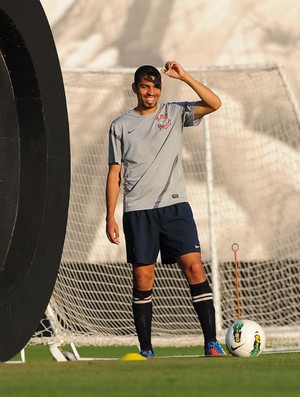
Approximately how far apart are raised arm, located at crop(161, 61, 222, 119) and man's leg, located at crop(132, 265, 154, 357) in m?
0.83

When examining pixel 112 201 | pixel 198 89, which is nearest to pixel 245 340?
pixel 112 201

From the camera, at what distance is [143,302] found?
727 centimetres

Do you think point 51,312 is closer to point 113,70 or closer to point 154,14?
point 113,70

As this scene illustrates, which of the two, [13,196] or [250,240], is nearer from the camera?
[13,196]

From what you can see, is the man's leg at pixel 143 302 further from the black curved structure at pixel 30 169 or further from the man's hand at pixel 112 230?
the black curved structure at pixel 30 169

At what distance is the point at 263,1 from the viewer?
16.0 m

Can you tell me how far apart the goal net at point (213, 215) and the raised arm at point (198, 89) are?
295 cm

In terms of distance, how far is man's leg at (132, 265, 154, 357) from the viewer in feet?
23.6

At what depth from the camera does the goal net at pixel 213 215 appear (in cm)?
1108

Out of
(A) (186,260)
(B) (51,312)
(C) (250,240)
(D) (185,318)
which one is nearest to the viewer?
(A) (186,260)

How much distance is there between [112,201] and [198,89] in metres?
0.71

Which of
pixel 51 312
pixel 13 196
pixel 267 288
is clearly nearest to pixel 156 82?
pixel 13 196

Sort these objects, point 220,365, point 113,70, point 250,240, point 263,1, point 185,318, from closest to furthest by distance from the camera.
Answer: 1. point 220,365
2. point 113,70
3. point 185,318
4. point 250,240
5. point 263,1

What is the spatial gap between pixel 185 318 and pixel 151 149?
4873 millimetres
